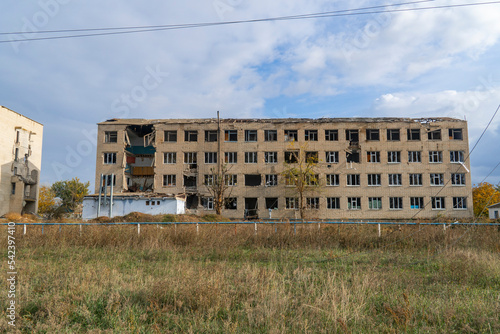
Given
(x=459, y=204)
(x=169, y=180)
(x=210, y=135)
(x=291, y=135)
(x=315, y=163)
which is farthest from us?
(x=210, y=135)

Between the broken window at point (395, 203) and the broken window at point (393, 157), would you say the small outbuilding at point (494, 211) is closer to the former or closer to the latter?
the broken window at point (395, 203)

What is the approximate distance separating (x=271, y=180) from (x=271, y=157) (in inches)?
124

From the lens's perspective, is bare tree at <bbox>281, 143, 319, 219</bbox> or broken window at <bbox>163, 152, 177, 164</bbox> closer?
bare tree at <bbox>281, 143, 319, 219</bbox>

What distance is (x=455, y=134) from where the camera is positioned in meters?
46.9

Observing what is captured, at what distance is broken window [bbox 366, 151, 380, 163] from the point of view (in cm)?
4650

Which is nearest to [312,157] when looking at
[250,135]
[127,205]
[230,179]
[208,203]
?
[250,135]

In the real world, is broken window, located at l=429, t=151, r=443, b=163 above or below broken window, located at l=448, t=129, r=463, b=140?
below

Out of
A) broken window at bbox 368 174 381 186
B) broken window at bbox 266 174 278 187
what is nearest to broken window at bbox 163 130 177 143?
broken window at bbox 266 174 278 187

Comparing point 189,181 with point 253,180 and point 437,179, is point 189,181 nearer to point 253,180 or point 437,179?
point 253,180

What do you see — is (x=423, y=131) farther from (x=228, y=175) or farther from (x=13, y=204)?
(x=13, y=204)

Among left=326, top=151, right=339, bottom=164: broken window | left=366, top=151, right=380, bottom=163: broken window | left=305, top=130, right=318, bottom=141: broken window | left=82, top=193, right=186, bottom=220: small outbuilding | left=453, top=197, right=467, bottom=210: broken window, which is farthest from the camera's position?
left=305, top=130, right=318, bottom=141: broken window

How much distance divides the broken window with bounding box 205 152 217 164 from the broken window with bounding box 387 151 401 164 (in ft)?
77.0

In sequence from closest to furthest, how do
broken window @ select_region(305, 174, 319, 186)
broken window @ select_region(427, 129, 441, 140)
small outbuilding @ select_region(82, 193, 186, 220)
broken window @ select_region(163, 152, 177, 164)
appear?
small outbuilding @ select_region(82, 193, 186, 220)
broken window @ select_region(305, 174, 319, 186)
broken window @ select_region(427, 129, 441, 140)
broken window @ select_region(163, 152, 177, 164)

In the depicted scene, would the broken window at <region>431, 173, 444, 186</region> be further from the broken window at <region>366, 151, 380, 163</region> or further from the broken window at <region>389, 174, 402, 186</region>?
the broken window at <region>366, 151, 380, 163</region>
